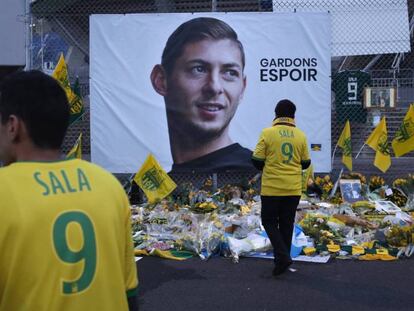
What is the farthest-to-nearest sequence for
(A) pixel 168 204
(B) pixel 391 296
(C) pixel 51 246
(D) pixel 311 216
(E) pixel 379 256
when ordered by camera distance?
(A) pixel 168 204, (D) pixel 311 216, (E) pixel 379 256, (B) pixel 391 296, (C) pixel 51 246

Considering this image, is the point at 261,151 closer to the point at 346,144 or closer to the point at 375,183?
the point at 346,144

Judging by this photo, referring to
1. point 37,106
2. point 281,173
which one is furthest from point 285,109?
point 37,106

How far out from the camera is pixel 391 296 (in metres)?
5.37

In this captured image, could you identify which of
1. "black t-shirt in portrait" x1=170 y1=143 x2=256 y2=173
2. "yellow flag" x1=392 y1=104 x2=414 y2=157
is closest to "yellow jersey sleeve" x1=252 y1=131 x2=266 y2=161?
"black t-shirt in portrait" x1=170 y1=143 x2=256 y2=173

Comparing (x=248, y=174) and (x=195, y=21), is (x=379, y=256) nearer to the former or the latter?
(x=248, y=174)

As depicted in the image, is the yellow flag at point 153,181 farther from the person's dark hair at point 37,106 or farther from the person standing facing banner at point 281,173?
the person's dark hair at point 37,106

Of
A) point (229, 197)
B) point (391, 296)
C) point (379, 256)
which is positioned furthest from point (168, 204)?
point (391, 296)

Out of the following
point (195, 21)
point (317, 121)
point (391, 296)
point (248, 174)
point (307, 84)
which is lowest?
point (391, 296)

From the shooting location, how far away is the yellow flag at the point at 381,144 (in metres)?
9.59

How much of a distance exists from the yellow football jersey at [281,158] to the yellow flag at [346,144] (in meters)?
3.65

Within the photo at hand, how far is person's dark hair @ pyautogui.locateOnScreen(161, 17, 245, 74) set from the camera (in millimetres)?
9758

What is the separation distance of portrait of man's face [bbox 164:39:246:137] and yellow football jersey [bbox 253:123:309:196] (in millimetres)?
3606

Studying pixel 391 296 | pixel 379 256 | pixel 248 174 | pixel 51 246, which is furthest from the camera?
pixel 248 174

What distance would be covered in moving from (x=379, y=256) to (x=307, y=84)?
12.6 ft
